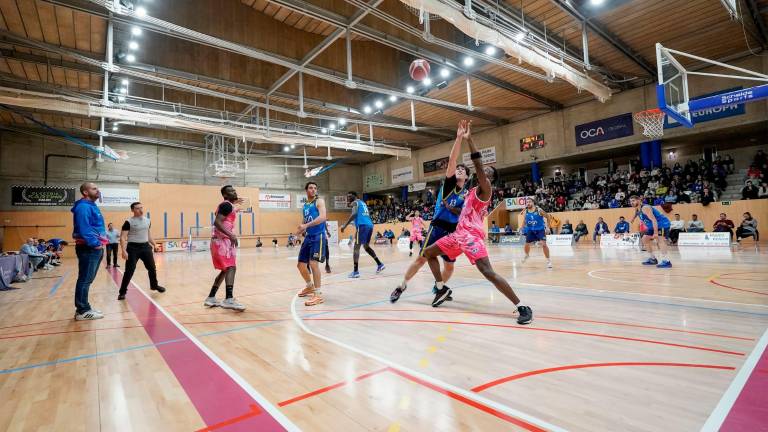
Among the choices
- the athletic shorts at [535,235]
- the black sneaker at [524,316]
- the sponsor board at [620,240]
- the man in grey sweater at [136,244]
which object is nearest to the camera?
the black sneaker at [524,316]

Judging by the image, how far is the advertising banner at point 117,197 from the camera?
23359 millimetres

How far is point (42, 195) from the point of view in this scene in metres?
21.9

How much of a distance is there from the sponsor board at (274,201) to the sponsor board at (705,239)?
86.1 ft

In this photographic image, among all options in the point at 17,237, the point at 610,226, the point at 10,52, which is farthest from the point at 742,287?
the point at 17,237

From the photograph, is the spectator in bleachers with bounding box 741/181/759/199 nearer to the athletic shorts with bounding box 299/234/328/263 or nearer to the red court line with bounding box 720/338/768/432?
the red court line with bounding box 720/338/768/432

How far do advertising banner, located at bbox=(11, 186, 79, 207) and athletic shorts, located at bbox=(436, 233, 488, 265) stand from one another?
1069 inches

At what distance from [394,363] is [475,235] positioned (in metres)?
1.89

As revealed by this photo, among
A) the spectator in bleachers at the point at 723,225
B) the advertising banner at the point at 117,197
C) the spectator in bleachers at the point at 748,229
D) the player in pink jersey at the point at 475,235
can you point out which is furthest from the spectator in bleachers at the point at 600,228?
the advertising banner at the point at 117,197

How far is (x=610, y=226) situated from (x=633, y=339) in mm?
16659

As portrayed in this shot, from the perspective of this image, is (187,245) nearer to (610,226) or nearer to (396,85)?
(396,85)

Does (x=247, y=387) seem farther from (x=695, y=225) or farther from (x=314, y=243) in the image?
(x=695, y=225)

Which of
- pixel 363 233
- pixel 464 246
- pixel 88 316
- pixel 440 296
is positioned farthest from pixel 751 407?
pixel 363 233

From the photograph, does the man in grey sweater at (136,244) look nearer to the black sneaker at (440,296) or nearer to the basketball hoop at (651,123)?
the black sneaker at (440,296)

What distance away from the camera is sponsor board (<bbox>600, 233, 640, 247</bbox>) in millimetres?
14086
